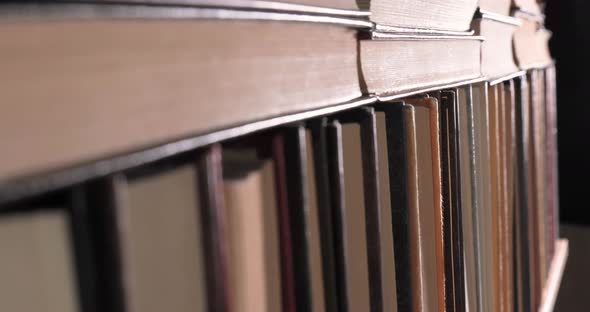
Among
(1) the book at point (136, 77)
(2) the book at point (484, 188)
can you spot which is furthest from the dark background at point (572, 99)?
(1) the book at point (136, 77)

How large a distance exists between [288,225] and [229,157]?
52 mm

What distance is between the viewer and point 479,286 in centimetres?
80

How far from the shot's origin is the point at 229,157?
1.15ft

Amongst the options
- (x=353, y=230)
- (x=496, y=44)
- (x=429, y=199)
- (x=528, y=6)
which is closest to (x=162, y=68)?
(x=353, y=230)

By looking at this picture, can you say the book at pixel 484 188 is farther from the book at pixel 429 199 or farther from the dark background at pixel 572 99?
the dark background at pixel 572 99

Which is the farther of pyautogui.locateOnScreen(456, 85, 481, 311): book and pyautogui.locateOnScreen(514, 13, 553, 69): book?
pyautogui.locateOnScreen(514, 13, 553, 69): book

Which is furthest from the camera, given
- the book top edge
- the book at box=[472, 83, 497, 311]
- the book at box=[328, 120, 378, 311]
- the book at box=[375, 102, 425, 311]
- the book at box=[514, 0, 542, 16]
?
the book at box=[514, 0, 542, 16]

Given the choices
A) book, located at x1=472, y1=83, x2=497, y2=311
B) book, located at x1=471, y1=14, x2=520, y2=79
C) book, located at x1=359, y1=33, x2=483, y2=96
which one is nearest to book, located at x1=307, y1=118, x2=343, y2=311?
book, located at x1=359, y1=33, x2=483, y2=96

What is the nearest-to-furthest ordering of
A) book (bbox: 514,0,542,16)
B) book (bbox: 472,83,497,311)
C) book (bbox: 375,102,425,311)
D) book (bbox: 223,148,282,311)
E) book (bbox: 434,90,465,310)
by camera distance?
1. book (bbox: 223,148,282,311)
2. book (bbox: 375,102,425,311)
3. book (bbox: 434,90,465,310)
4. book (bbox: 472,83,497,311)
5. book (bbox: 514,0,542,16)

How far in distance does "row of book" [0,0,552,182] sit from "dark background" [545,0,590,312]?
1838 millimetres

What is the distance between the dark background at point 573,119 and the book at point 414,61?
4.80 ft

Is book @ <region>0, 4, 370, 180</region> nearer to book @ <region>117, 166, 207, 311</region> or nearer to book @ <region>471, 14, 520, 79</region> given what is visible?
book @ <region>117, 166, 207, 311</region>

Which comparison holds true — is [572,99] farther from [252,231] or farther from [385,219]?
[252,231]

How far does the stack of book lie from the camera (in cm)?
22
